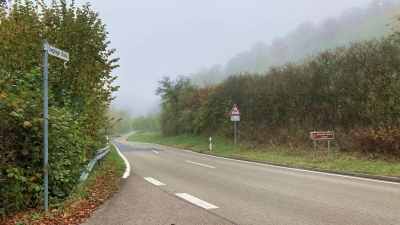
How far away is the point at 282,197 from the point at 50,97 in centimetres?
555

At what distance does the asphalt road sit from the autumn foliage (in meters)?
1.47

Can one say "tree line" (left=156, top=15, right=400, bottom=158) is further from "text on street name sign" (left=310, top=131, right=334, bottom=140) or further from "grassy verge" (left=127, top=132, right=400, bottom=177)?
"text on street name sign" (left=310, top=131, right=334, bottom=140)

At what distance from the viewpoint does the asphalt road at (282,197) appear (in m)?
5.41

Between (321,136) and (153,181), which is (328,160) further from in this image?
(153,181)

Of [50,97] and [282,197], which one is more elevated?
[50,97]

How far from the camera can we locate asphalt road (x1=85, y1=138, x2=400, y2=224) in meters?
5.41

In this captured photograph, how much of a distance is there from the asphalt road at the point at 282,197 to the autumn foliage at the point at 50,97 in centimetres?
147

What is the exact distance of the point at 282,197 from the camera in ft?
23.2

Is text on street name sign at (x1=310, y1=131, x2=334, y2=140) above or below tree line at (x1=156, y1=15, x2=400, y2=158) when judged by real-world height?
below

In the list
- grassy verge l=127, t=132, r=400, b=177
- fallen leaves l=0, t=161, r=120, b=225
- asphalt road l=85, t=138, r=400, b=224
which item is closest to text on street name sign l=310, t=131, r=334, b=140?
grassy verge l=127, t=132, r=400, b=177

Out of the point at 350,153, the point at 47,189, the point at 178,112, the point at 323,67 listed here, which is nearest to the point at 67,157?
the point at 47,189

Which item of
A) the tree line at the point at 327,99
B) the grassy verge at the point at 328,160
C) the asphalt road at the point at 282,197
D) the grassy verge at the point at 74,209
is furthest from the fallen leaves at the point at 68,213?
the tree line at the point at 327,99

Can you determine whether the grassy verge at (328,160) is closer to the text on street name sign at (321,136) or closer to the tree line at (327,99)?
the tree line at (327,99)

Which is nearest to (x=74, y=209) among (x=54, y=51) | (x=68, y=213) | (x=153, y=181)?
(x=68, y=213)
